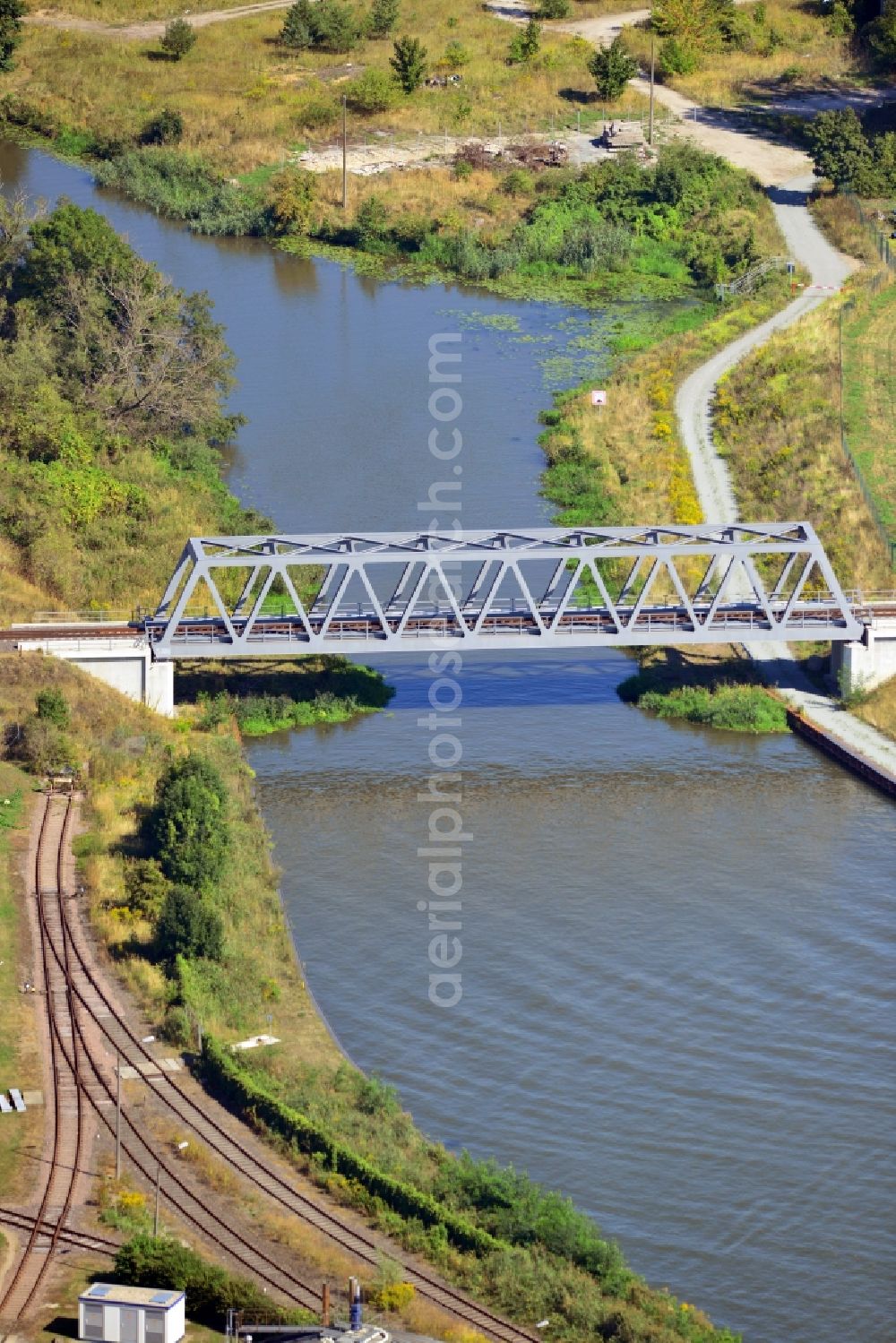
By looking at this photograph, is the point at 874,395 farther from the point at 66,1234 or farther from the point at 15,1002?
the point at 66,1234

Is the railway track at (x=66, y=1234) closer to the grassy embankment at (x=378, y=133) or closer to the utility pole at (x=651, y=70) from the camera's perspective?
the grassy embankment at (x=378, y=133)

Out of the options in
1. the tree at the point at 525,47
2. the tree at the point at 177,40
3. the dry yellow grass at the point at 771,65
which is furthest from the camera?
the tree at the point at 177,40

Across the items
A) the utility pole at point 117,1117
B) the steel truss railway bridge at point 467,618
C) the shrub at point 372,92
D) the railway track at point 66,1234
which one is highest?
the shrub at point 372,92

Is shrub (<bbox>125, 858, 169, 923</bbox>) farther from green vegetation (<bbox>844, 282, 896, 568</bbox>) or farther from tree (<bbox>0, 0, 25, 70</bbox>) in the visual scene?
tree (<bbox>0, 0, 25, 70</bbox>)

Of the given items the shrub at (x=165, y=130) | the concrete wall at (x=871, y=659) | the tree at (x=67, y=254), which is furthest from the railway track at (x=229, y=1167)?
the shrub at (x=165, y=130)

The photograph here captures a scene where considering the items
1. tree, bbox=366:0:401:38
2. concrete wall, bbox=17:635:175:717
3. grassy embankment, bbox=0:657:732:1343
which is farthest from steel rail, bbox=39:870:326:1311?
tree, bbox=366:0:401:38

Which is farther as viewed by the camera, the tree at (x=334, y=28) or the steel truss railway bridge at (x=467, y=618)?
the tree at (x=334, y=28)
